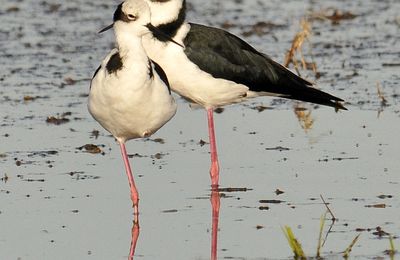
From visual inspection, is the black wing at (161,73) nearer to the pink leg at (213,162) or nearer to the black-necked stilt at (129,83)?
the black-necked stilt at (129,83)

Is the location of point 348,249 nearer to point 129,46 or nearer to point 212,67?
point 129,46

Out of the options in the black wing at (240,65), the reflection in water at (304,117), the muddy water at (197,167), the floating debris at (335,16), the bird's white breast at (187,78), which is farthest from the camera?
the floating debris at (335,16)

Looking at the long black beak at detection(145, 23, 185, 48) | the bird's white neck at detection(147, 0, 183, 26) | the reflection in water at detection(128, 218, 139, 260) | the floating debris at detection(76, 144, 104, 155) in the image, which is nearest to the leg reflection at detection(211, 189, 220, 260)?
the reflection in water at detection(128, 218, 139, 260)

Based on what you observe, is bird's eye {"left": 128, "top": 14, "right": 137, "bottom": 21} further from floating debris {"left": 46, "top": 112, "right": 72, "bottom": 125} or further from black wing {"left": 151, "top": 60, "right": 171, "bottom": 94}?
floating debris {"left": 46, "top": 112, "right": 72, "bottom": 125}

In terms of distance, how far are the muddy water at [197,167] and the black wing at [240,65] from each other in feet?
1.64

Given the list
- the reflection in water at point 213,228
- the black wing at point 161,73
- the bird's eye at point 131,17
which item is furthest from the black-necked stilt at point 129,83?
the reflection in water at point 213,228

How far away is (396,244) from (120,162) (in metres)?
2.81

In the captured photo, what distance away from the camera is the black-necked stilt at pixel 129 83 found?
791 centimetres

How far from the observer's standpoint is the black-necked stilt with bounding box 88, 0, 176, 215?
312 inches

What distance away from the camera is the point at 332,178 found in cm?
888

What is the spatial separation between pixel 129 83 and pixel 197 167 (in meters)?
1.73

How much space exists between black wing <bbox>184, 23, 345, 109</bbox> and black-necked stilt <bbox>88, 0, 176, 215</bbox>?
2.94ft

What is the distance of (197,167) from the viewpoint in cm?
949

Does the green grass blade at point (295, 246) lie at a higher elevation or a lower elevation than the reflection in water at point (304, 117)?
lower
